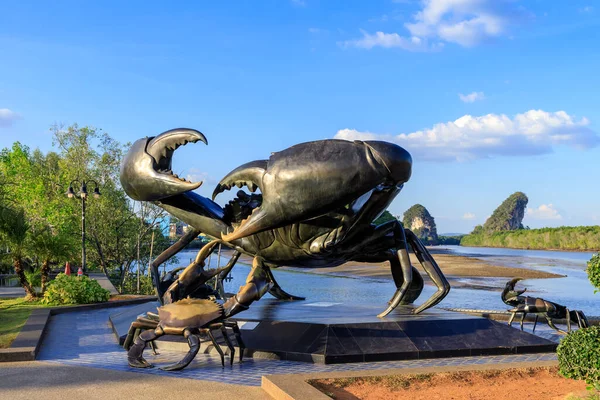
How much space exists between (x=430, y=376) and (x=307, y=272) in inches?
1372

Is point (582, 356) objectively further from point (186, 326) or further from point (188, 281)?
point (188, 281)

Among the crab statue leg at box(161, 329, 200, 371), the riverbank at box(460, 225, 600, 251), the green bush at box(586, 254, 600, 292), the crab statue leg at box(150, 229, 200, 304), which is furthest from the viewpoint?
the riverbank at box(460, 225, 600, 251)

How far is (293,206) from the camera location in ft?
26.8

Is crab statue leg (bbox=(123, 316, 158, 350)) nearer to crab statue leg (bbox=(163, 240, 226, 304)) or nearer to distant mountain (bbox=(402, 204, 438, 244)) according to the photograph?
crab statue leg (bbox=(163, 240, 226, 304))

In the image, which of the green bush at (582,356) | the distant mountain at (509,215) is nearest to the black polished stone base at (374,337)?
the green bush at (582,356)

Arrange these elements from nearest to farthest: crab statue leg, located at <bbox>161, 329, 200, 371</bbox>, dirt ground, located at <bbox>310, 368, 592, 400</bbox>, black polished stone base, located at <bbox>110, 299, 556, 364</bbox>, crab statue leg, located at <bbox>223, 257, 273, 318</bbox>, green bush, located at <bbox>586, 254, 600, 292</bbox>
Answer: green bush, located at <bbox>586, 254, 600, 292</bbox> < dirt ground, located at <bbox>310, 368, 592, 400</bbox> < crab statue leg, located at <bbox>161, 329, 200, 371</bbox> < crab statue leg, located at <bbox>223, 257, 273, 318</bbox> < black polished stone base, located at <bbox>110, 299, 556, 364</bbox>

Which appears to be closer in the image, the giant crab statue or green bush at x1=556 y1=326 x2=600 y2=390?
green bush at x1=556 y1=326 x2=600 y2=390

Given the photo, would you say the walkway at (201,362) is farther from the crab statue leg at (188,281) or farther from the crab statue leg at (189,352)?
the crab statue leg at (188,281)

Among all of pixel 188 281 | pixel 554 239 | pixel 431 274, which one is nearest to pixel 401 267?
pixel 431 274

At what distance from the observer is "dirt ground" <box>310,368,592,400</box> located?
663cm

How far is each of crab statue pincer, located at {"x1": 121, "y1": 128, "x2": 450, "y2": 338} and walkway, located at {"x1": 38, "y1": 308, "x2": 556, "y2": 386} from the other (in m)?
0.83

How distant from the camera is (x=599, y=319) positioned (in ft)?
43.6

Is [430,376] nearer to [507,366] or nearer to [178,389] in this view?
[507,366]

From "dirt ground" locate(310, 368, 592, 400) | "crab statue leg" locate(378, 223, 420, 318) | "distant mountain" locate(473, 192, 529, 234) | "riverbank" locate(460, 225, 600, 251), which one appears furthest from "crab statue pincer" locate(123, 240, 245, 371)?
"distant mountain" locate(473, 192, 529, 234)
